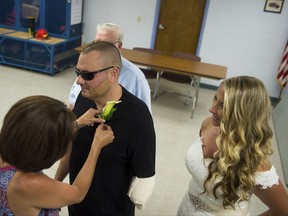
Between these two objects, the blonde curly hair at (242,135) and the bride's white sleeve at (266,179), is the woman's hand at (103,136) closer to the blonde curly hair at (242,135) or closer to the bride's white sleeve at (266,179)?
the blonde curly hair at (242,135)

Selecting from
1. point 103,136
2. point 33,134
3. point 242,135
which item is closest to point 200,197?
point 242,135

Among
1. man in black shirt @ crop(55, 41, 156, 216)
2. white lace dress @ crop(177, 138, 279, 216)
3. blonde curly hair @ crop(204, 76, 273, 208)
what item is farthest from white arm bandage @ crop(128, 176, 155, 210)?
blonde curly hair @ crop(204, 76, 273, 208)

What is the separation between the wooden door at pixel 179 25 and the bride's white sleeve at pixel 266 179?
5.15m

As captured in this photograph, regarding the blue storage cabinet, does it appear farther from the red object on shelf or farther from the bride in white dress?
the bride in white dress

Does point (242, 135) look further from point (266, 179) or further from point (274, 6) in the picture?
point (274, 6)

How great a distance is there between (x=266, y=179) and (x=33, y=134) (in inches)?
37.7

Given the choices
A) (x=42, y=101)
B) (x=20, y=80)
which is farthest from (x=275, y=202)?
(x=20, y=80)

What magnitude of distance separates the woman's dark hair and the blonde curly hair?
661mm

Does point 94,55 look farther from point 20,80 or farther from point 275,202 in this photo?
point 20,80

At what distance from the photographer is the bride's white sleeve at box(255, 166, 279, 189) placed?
4.01 feet

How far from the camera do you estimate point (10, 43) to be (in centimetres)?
592

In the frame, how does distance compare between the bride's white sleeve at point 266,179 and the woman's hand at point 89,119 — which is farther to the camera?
the woman's hand at point 89,119

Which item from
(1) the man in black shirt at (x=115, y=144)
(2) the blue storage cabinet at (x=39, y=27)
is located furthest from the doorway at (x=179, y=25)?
(1) the man in black shirt at (x=115, y=144)

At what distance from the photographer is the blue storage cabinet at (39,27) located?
5.76 m
